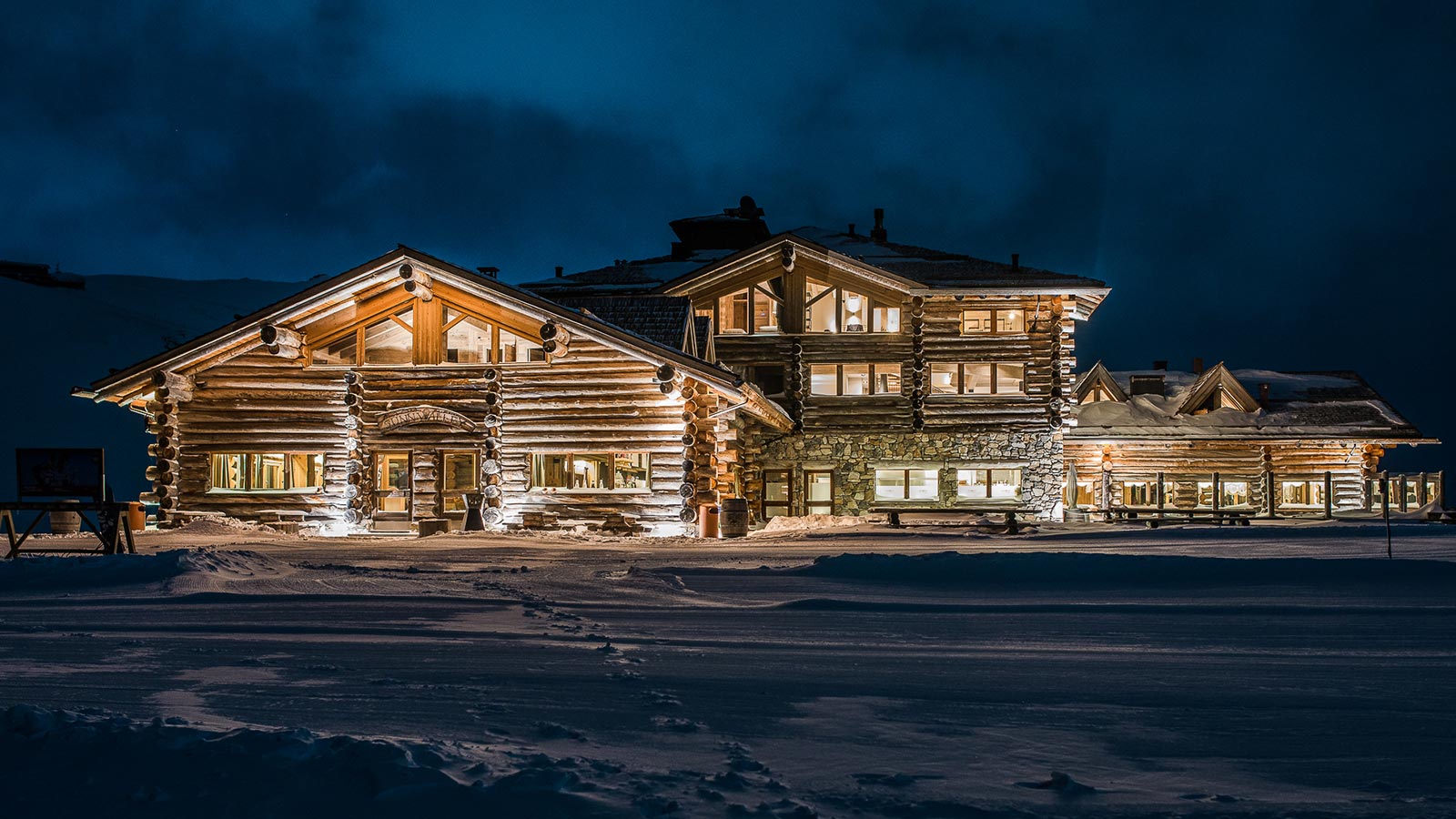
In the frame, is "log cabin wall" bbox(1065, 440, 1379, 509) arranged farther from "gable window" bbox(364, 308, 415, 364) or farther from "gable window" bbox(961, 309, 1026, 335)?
"gable window" bbox(364, 308, 415, 364)

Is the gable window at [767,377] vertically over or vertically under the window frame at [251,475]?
over

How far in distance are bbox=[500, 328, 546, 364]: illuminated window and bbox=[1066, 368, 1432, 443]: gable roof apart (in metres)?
20.3

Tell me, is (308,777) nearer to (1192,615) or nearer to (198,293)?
(1192,615)

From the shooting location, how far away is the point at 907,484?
32500 mm

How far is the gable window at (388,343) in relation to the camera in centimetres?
2491

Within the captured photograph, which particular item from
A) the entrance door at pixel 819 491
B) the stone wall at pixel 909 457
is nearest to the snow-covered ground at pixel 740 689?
the stone wall at pixel 909 457

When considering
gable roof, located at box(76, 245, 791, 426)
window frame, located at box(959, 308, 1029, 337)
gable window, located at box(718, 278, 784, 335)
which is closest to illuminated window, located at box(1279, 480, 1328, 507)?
window frame, located at box(959, 308, 1029, 337)

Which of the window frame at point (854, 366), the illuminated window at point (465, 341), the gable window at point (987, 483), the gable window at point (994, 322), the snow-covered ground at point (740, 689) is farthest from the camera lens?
the window frame at point (854, 366)

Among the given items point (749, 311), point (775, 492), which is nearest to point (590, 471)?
point (775, 492)

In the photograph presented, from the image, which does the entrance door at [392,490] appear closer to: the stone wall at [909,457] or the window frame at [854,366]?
the stone wall at [909,457]

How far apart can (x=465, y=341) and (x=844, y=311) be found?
12814 millimetres

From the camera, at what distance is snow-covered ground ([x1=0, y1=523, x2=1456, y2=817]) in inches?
171

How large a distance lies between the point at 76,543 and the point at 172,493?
16.1 feet

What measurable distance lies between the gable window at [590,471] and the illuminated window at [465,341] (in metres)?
2.87
